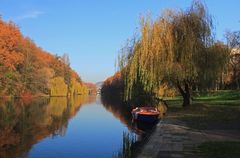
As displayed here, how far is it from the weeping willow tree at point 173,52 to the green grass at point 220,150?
16263 millimetres

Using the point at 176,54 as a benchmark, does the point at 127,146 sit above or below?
below

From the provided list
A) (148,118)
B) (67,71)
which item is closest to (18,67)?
(67,71)

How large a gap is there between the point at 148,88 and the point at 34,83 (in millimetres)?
70230

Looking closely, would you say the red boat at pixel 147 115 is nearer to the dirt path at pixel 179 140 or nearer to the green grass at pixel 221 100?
the green grass at pixel 221 100

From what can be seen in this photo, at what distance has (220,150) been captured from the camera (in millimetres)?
12695

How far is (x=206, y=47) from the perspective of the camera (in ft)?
104

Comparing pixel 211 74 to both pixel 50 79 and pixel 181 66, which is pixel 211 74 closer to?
pixel 181 66

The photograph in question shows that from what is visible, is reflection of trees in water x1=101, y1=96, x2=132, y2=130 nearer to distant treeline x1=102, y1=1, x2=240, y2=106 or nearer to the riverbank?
distant treeline x1=102, y1=1, x2=240, y2=106

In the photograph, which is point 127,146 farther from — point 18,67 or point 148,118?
point 18,67

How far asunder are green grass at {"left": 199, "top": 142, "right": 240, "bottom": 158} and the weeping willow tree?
16263mm

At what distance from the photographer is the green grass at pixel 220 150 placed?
11.8 m

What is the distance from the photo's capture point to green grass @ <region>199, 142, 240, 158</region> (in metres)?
11.8

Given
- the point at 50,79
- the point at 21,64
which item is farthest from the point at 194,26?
the point at 50,79

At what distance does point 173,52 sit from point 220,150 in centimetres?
1847
